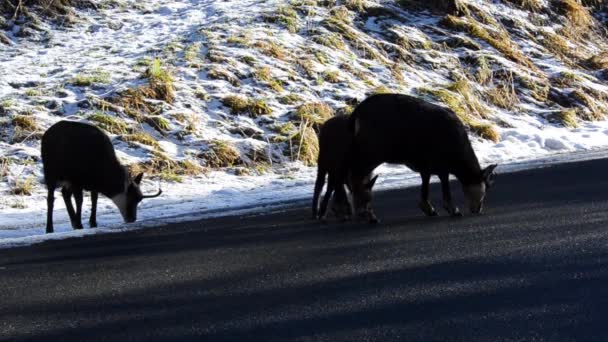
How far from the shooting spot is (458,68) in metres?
24.1

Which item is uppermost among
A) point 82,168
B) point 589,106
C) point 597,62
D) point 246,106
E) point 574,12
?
point 82,168

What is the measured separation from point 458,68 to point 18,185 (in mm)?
13456

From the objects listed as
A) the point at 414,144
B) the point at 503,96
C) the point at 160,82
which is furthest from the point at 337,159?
the point at 503,96

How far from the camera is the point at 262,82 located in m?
20.3

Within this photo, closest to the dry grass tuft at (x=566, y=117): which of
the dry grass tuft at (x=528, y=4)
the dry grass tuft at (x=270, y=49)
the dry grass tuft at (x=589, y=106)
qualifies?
the dry grass tuft at (x=589, y=106)

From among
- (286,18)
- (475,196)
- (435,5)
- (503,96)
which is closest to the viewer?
(475,196)

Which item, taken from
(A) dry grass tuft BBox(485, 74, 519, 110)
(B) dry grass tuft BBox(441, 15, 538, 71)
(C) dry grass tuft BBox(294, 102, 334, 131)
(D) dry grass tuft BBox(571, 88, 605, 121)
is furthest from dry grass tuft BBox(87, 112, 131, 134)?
(B) dry grass tuft BBox(441, 15, 538, 71)

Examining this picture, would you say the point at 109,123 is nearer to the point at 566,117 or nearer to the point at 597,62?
the point at 566,117

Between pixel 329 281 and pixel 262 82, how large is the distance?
572 inches

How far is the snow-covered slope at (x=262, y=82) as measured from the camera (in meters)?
15.8

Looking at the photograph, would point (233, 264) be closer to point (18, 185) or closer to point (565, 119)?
point (18, 185)

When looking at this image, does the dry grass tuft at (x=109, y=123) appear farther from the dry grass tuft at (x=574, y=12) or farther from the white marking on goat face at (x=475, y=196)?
the dry grass tuft at (x=574, y=12)

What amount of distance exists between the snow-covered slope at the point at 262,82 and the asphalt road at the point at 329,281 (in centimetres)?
369

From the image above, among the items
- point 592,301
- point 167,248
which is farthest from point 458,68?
point 592,301
